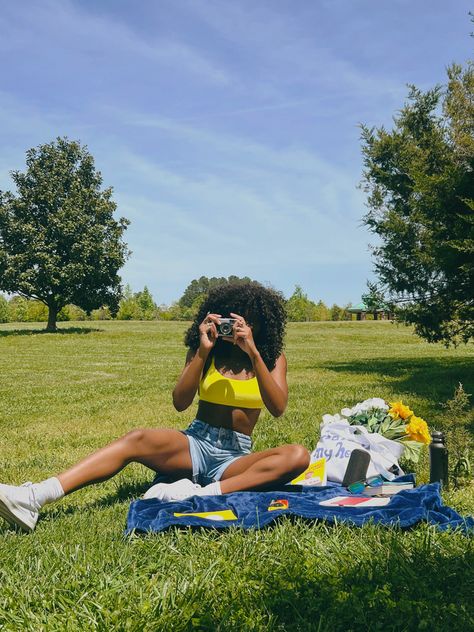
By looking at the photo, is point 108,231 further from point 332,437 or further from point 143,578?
point 143,578

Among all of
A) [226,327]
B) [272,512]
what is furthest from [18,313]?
[272,512]

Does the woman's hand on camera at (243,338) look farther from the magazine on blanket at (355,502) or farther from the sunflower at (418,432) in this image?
the sunflower at (418,432)

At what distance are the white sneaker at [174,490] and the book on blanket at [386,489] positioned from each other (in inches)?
51.9

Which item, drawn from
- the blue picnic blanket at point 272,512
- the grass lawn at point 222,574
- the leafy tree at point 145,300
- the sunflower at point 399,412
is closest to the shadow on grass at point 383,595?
the grass lawn at point 222,574

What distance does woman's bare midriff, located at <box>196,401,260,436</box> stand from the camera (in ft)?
15.0

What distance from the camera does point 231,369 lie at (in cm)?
470

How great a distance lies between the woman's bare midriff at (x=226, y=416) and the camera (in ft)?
15.0

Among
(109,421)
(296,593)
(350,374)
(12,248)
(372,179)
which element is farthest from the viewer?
(12,248)

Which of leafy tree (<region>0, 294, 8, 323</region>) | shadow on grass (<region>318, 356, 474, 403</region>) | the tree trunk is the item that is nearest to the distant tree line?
leafy tree (<region>0, 294, 8, 323</region>)

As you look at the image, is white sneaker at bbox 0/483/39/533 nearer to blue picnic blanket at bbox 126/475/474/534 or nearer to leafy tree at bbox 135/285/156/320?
blue picnic blanket at bbox 126/475/474/534

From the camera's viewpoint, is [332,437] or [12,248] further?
[12,248]

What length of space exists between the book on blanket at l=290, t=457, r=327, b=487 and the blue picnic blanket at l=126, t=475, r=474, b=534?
58 centimetres

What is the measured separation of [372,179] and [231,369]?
14.7m

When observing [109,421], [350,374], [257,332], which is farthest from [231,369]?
[350,374]
